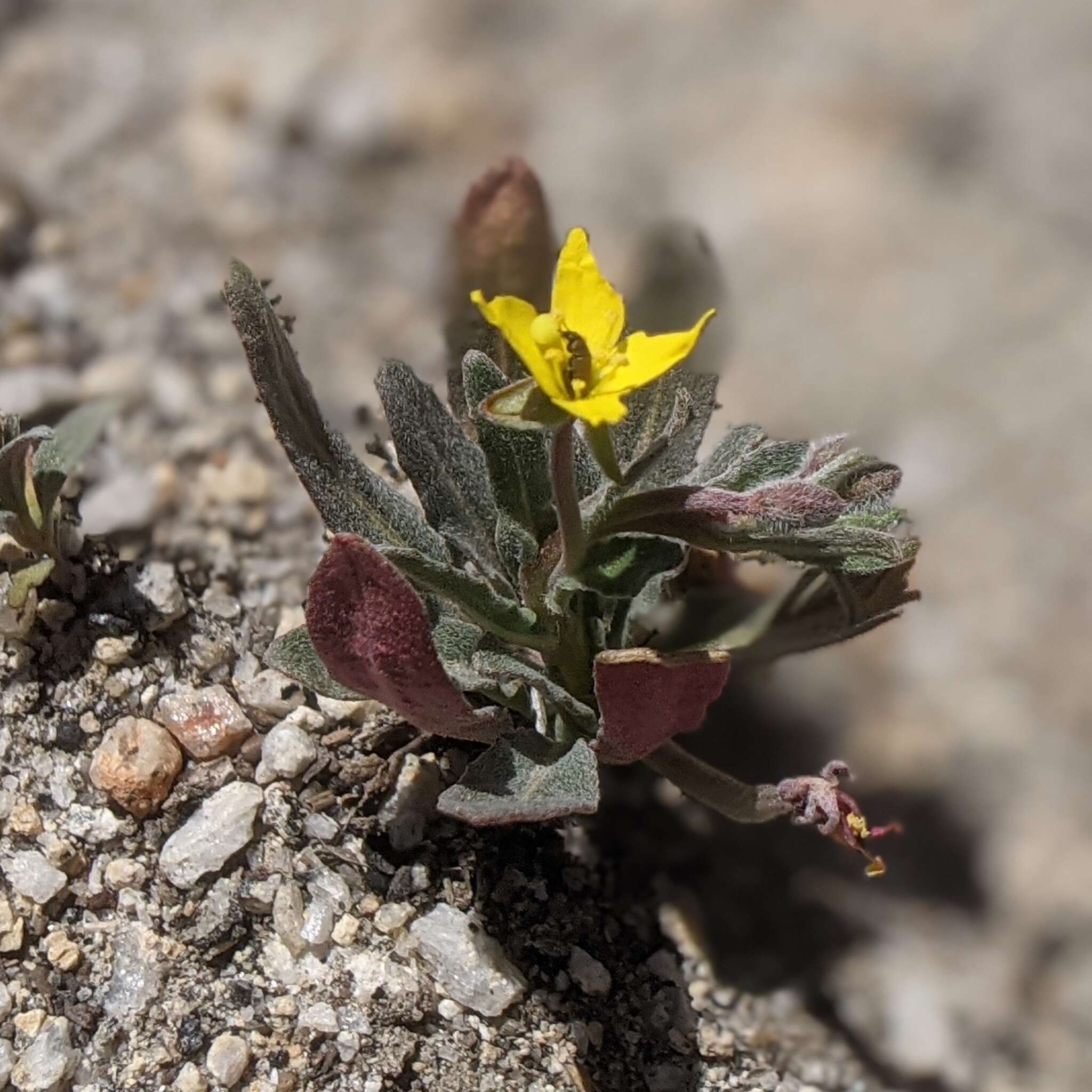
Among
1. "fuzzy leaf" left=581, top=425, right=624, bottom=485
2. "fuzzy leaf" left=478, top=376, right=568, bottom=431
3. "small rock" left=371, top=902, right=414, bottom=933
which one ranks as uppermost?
"fuzzy leaf" left=478, top=376, right=568, bottom=431

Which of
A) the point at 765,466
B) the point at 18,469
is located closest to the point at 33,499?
the point at 18,469

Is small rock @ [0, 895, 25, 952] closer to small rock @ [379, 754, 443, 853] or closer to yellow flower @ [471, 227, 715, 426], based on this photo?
small rock @ [379, 754, 443, 853]

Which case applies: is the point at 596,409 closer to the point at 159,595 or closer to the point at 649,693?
the point at 649,693

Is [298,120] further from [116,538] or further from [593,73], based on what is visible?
[116,538]

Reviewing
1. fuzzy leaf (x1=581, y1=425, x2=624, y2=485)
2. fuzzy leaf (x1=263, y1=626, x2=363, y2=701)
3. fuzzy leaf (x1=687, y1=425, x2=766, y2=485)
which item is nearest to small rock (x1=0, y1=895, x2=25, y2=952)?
fuzzy leaf (x1=263, y1=626, x2=363, y2=701)

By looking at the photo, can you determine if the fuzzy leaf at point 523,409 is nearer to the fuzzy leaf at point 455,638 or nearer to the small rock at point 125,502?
the fuzzy leaf at point 455,638

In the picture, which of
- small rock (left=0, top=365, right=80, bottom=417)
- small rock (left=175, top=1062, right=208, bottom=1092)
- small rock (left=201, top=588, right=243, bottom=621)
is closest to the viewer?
small rock (left=175, top=1062, right=208, bottom=1092)

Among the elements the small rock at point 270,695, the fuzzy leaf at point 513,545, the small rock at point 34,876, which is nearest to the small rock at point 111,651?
the small rock at point 270,695
